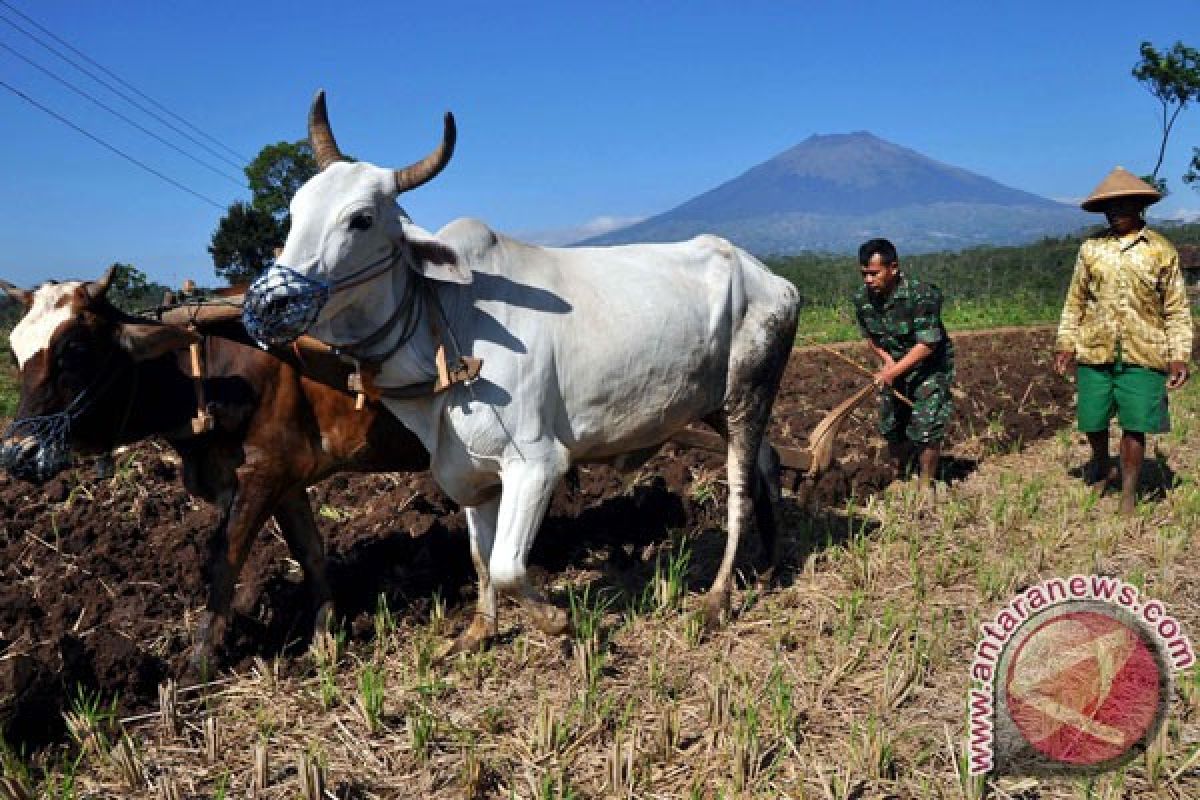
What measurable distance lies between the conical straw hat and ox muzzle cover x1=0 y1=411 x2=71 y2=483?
17.2 ft

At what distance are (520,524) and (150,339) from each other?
1.62 m

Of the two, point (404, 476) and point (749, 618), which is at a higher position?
point (404, 476)

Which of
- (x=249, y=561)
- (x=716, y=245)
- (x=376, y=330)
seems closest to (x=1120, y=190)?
(x=716, y=245)

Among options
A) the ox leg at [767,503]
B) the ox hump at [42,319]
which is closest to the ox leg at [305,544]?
the ox hump at [42,319]

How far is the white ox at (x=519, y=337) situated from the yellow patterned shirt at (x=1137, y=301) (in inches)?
97.1

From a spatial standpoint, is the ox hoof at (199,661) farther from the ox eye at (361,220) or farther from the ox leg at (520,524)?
the ox eye at (361,220)

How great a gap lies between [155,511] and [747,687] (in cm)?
413

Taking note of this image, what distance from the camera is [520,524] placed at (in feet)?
11.6

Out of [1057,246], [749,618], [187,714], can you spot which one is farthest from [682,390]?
[1057,246]

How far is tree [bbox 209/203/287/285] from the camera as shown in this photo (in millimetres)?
27328

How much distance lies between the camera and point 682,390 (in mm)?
4090

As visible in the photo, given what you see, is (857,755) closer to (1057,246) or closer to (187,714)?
(187,714)

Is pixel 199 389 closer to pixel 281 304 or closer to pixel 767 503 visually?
pixel 281 304

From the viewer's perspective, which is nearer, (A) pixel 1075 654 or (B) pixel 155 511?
(A) pixel 1075 654
